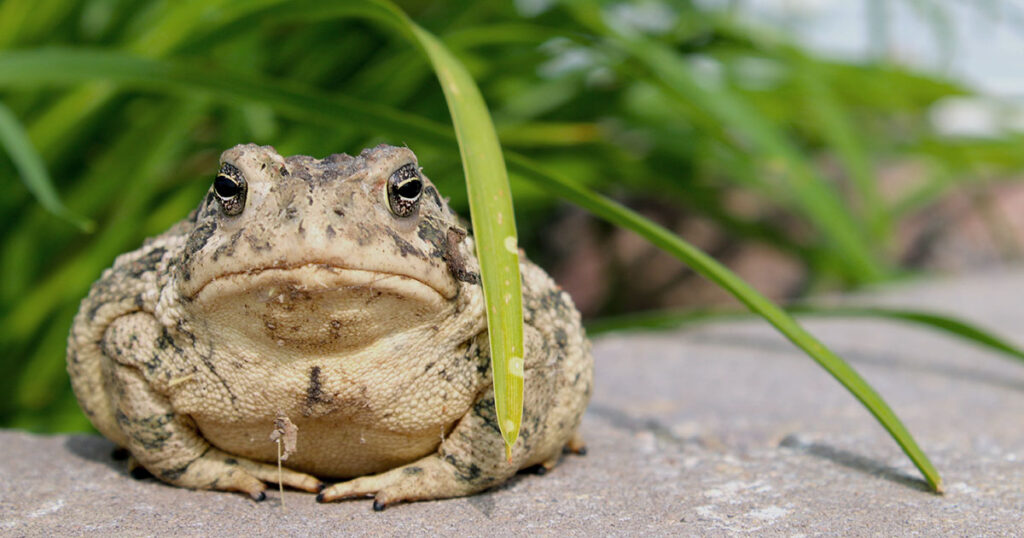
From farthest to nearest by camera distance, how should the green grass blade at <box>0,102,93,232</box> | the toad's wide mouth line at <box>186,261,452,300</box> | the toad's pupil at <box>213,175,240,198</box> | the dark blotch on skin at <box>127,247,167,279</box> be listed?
the green grass blade at <box>0,102,93,232</box>, the dark blotch on skin at <box>127,247,167,279</box>, the toad's pupil at <box>213,175,240,198</box>, the toad's wide mouth line at <box>186,261,452,300</box>

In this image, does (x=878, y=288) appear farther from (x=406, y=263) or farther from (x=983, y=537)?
(x=406, y=263)

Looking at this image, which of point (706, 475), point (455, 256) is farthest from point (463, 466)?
point (706, 475)

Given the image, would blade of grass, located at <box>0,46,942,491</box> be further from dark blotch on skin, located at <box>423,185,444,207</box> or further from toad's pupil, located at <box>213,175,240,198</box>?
toad's pupil, located at <box>213,175,240,198</box>

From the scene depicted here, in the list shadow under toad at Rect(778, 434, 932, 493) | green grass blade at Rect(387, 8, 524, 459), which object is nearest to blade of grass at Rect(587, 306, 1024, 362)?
shadow under toad at Rect(778, 434, 932, 493)

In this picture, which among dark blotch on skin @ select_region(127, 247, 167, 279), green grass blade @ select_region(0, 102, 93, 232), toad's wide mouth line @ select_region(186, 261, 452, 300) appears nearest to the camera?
toad's wide mouth line @ select_region(186, 261, 452, 300)

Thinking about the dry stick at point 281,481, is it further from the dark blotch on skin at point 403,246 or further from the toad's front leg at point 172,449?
the dark blotch on skin at point 403,246
